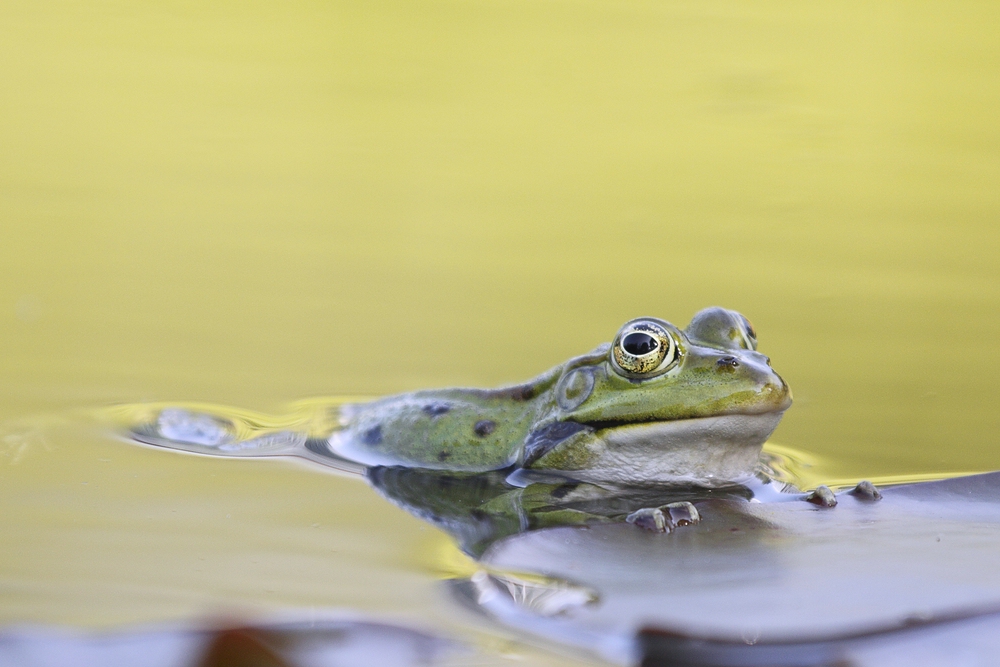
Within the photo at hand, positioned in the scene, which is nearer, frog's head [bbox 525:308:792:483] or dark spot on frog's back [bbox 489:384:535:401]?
frog's head [bbox 525:308:792:483]

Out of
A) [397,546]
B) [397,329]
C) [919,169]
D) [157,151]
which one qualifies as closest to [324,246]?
[397,329]

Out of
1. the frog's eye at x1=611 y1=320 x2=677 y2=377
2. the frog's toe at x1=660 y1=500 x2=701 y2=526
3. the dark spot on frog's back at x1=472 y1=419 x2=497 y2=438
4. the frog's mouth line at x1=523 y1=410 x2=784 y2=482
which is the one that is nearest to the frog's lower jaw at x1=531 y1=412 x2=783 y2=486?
the frog's mouth line at x1=523 y1=410 x2=784 y2=482

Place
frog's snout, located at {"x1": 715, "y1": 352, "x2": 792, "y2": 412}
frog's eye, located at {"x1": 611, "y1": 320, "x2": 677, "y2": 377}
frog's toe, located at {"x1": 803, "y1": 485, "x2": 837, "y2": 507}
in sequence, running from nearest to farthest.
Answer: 1. frog's toe, located at {"x1": 803, "y1": 485, "x2": 837, "y2": 507}
2. frog's snout, located at {"x1": 715, "y1": 352, "x2": 792, "y2": 412}
3. frog's eye, located at {"x1": 611, "y1": 320, "x2": 677, "y2": 377}

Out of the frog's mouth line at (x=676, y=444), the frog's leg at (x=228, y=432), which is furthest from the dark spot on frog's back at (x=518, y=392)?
the frog's leg at (x=228, y=432)

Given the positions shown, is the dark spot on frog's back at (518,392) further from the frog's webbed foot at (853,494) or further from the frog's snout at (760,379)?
the frog's webbed foot at (853,494)

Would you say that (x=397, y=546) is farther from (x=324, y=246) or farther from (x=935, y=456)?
(x=324, y=246)

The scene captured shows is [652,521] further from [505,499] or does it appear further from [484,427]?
[484,427]

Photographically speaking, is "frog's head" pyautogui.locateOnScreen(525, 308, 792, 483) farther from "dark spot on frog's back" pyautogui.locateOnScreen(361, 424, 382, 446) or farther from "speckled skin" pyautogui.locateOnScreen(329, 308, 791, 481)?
"dark spot on frog's back" pyautogui.locateOnScreen(361, 424, 382, 446)

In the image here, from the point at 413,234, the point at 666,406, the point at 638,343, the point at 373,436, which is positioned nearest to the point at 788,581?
the point at 666,406
